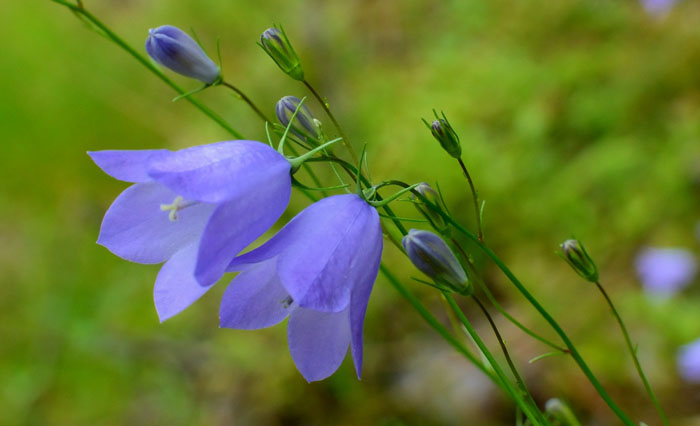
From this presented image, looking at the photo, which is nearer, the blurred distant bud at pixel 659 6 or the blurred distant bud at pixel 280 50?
the blurred distant bud at pixel 280 50

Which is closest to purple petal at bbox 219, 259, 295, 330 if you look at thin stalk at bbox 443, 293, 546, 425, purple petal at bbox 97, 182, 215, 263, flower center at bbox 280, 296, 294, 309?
flower center at bbox 280, 296, 294, 309

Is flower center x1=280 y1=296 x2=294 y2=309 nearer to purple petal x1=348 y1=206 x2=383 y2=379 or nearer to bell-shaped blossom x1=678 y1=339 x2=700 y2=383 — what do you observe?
purple petal x1=348 y1=206 x2=383 y2=379

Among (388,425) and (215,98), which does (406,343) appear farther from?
(215,98)

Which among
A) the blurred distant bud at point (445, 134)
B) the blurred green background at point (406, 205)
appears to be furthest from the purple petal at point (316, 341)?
the blurred green background at point (406, 205)

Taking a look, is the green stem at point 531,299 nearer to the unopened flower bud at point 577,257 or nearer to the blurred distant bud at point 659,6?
the unopened flower bud at point 577,257

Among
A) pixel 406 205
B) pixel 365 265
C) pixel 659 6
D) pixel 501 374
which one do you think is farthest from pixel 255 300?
pixel 659 6

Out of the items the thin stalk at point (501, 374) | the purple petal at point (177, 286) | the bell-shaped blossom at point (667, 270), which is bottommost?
the purple petal at point (177, 286)

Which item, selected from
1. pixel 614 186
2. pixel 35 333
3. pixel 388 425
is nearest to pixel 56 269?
pixel 35 333
